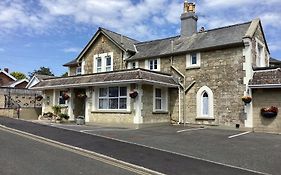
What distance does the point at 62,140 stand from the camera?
13.2 m

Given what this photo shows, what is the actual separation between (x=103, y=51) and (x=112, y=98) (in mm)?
6696

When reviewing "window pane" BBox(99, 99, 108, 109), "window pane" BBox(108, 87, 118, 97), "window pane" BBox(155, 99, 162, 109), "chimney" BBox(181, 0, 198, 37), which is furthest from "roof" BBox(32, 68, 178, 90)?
"chimney" BBox(181, 0, 198, 37)

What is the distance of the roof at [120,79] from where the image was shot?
19.0 metres

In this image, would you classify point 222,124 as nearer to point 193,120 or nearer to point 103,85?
point 193,120

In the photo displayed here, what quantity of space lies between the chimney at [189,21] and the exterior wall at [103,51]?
570cm

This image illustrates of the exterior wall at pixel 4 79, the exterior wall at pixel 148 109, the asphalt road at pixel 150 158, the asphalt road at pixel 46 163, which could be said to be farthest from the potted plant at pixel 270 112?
the exterior wall at pixel 4 79

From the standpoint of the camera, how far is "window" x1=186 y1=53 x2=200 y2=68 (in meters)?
21.2

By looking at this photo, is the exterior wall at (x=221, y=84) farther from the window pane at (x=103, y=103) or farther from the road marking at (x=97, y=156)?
the road marking at (x=97, y=156)

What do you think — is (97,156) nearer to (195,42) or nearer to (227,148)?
(227,148)

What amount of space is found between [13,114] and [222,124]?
18.7 metres

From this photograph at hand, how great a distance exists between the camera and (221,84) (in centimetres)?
1967

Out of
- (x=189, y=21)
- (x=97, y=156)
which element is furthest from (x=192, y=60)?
(x=97, y=156)

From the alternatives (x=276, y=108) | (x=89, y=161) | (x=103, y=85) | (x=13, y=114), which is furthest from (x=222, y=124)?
(x=13, y=114)

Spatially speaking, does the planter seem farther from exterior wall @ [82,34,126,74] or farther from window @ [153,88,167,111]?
exterior wall @ [82,34,126,74]
